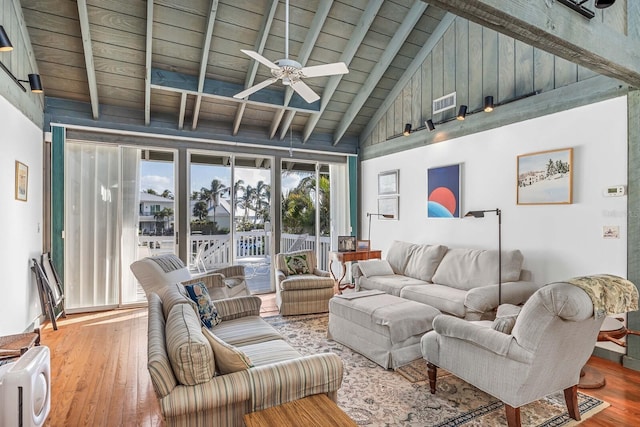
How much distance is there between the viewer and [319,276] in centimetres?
499

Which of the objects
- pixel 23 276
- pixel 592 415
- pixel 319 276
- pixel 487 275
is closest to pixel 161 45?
pixel 23 276

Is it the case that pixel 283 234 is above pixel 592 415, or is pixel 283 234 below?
above

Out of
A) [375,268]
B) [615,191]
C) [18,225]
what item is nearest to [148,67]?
[18,225]

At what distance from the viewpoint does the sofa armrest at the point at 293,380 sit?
5.34 ft

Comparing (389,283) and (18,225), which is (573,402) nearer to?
(389,283)

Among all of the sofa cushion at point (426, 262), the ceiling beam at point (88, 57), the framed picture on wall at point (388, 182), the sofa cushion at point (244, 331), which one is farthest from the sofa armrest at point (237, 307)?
the framed picture on wall at point (388, 182)

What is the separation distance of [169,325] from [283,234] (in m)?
4.44

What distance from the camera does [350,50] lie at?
4801 millimetres

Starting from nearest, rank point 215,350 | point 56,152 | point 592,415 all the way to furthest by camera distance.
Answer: point 215,350 → point 592,415 → point 56,152

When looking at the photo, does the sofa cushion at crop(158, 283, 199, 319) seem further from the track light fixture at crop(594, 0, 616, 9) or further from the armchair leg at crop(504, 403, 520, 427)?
the track light fixture at crop(594, 0, 616, 9)

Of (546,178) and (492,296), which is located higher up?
(546,178)

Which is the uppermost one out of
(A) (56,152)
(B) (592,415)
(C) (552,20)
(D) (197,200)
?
(C) (552,20)

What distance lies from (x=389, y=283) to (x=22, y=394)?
3603mm

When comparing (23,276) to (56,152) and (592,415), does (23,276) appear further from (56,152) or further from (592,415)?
(592,415)
